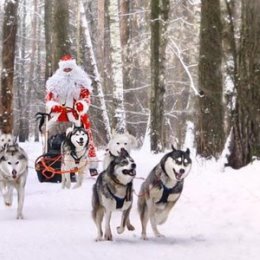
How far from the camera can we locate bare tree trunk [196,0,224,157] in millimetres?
10203

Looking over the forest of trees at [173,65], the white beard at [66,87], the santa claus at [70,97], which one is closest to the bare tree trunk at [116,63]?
the forest of trees at [173,65]

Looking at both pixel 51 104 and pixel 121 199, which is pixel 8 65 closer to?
pixel 51 104

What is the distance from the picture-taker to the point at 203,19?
10.4 metres

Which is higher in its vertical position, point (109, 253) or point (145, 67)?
point (145, 67)

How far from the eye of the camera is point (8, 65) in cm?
1459

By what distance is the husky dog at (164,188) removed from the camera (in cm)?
567

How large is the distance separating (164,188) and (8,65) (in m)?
9.67

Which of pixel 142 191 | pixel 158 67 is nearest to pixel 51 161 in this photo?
pixel 142 191

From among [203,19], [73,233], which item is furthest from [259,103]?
[73,233]

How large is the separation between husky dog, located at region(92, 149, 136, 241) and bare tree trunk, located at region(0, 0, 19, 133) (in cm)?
911

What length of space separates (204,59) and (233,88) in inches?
52.4

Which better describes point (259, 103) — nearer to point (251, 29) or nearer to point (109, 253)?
point (251, 29)

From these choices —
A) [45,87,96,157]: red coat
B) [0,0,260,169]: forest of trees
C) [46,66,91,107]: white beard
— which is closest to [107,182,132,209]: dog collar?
[0,0,260,169]: forest of trees

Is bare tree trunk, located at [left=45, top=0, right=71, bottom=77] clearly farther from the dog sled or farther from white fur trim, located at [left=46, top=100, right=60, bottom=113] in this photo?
the dog sled
